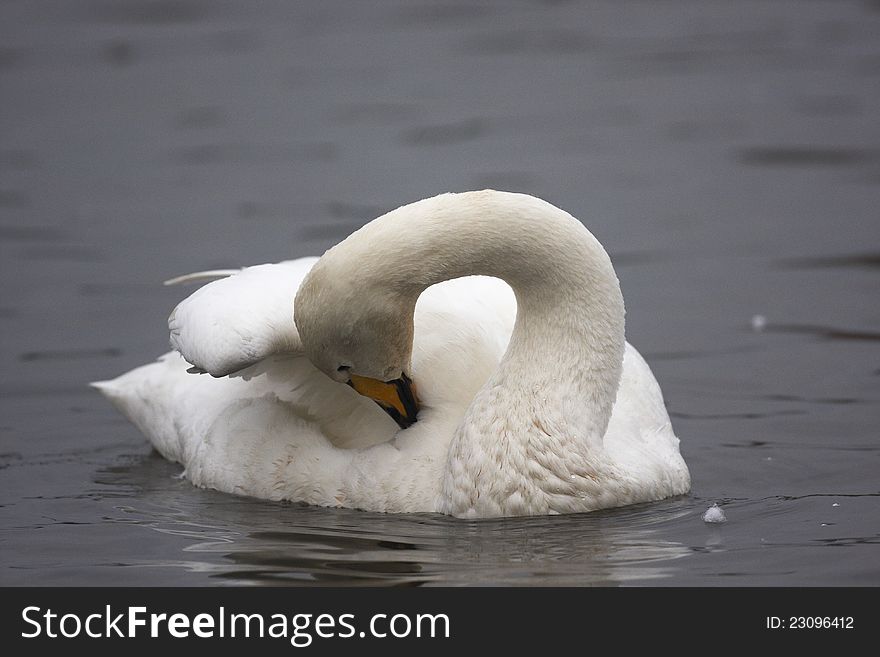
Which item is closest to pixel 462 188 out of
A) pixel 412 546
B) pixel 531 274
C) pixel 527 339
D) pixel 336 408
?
pixel 336 408

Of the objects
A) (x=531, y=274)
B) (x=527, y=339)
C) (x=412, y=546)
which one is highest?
(x=531, y=274)

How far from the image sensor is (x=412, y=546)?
24.0ft

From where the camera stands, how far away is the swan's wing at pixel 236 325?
750cm

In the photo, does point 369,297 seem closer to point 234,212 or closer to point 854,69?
point 234,212

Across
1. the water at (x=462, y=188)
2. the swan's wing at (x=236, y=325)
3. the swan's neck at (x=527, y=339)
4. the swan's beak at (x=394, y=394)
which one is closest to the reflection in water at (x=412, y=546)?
the water at (x=462, y=188)

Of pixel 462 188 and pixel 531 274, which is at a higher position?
pixel 462 188

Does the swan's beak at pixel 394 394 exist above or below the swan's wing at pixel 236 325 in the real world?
below

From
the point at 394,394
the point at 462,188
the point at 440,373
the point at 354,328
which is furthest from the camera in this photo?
the point at 462,188

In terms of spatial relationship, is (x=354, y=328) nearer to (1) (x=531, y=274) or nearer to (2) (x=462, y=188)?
(1) (x=531, y=274)

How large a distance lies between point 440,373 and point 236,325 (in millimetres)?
963

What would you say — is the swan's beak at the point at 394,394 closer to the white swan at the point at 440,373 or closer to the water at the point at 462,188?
the white swan at the point at 440,373

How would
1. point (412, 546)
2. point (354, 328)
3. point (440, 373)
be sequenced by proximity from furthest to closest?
point (440, 373) < point (412, 546) < point (354, 328)

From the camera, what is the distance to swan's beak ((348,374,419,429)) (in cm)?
743
